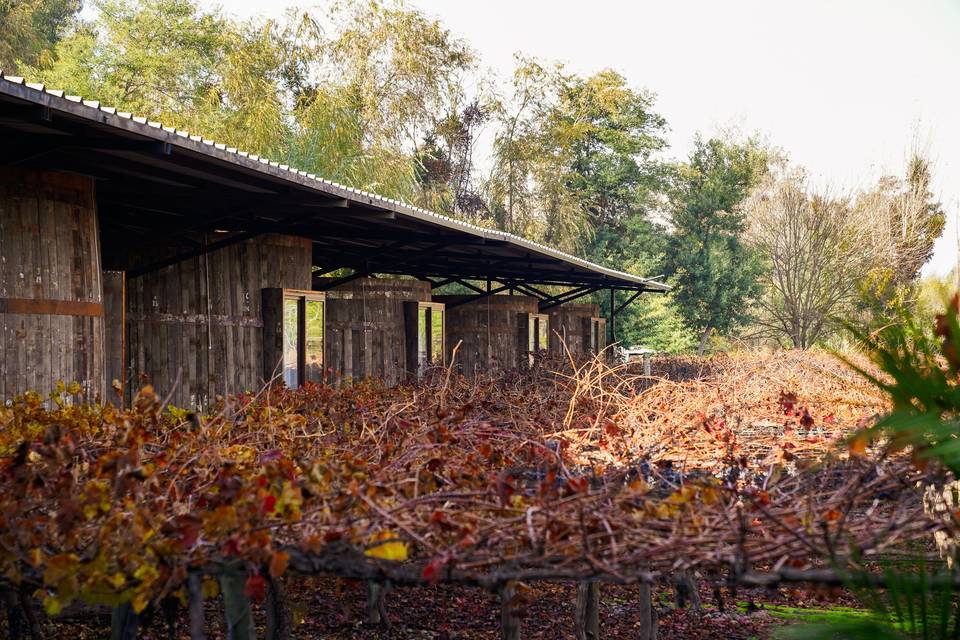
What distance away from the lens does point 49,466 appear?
3555mm

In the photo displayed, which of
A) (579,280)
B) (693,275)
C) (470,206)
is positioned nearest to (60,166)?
(579,280)

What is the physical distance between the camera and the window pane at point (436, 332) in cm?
1805

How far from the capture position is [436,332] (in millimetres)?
18359

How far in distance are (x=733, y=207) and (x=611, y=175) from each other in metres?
4.84

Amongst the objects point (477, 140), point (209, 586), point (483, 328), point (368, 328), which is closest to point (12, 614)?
point (209, 586)

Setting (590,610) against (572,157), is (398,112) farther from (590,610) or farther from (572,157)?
(590,610)

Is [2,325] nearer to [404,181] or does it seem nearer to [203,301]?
[203,301]

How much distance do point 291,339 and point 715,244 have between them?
30.2 metres

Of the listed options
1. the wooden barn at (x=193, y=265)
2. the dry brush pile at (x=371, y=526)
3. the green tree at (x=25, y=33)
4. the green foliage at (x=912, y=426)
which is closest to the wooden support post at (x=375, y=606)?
the wooden barn at (x=193, y=265)

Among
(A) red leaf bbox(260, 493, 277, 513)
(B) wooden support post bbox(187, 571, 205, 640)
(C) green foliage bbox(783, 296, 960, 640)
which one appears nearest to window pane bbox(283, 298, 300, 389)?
(B) wooden support post bbox(187, 571, 205, 640)

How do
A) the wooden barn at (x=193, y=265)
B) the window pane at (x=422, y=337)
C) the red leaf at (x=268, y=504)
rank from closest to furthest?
the red leaf at (x=268, y=504), the wooden barn at (x=193, y=265), the window pane at (x=422, y=337)

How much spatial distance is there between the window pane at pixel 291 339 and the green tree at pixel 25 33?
24061 mm

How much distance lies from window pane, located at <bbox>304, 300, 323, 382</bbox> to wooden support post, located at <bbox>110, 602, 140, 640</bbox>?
360 inches

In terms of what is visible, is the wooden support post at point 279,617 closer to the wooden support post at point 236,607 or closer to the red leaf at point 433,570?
the wooden support post at point 236,607
